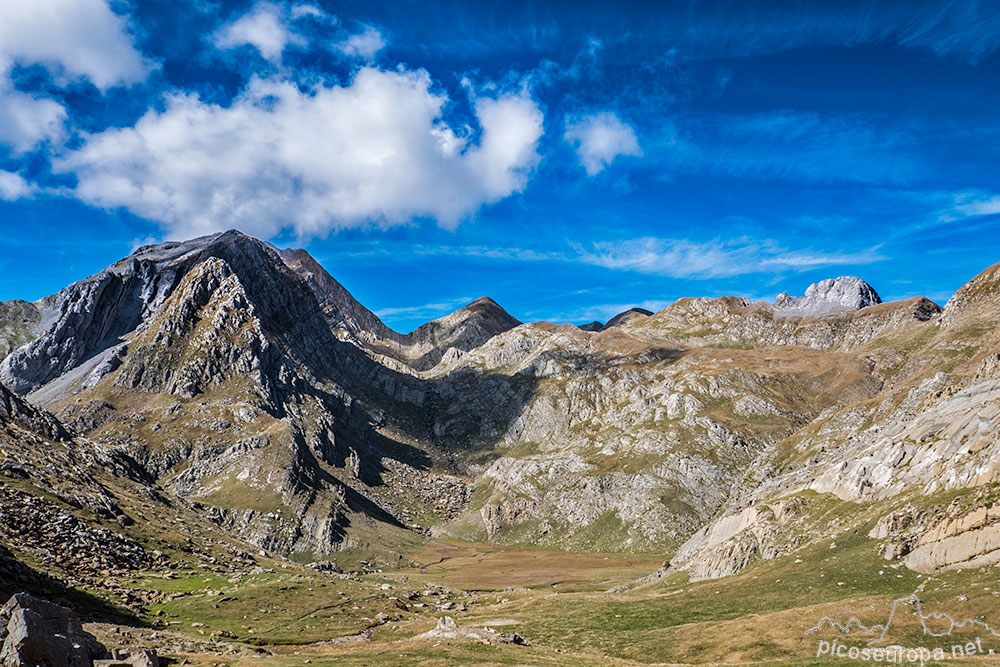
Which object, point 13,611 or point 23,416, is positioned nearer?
point 13,611

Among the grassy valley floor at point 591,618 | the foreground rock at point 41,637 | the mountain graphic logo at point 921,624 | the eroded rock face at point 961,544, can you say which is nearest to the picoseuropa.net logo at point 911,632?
the mountain graphic logo at point 921,624

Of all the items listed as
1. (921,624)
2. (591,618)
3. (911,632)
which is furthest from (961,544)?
(591,618)

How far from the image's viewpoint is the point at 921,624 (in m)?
50.7

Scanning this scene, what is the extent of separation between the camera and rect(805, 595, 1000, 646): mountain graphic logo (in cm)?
4792

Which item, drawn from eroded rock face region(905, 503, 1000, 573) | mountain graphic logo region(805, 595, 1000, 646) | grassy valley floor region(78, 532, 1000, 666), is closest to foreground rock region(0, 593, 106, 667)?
grassy valley floor region(78, 532, 1000, 666)

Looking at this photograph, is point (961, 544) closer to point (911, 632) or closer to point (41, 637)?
point (911, 632)

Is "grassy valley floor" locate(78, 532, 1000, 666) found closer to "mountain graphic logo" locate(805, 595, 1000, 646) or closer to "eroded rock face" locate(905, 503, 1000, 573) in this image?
"mountain graphic logo" locate(805, 595, 1000, 646)

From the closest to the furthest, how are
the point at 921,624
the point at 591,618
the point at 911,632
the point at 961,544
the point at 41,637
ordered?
the point at 41,637 → the point at 911,632 → the point at 921,624 → the point at 961,544 → the point at 591,618

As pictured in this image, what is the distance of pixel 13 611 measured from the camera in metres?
38.0

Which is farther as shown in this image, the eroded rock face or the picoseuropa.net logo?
the eroded rock face

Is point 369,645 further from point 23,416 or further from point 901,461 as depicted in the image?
point 23,416

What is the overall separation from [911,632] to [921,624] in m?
1.46

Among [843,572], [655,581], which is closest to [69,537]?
[655,581]

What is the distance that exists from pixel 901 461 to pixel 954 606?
43.9m
